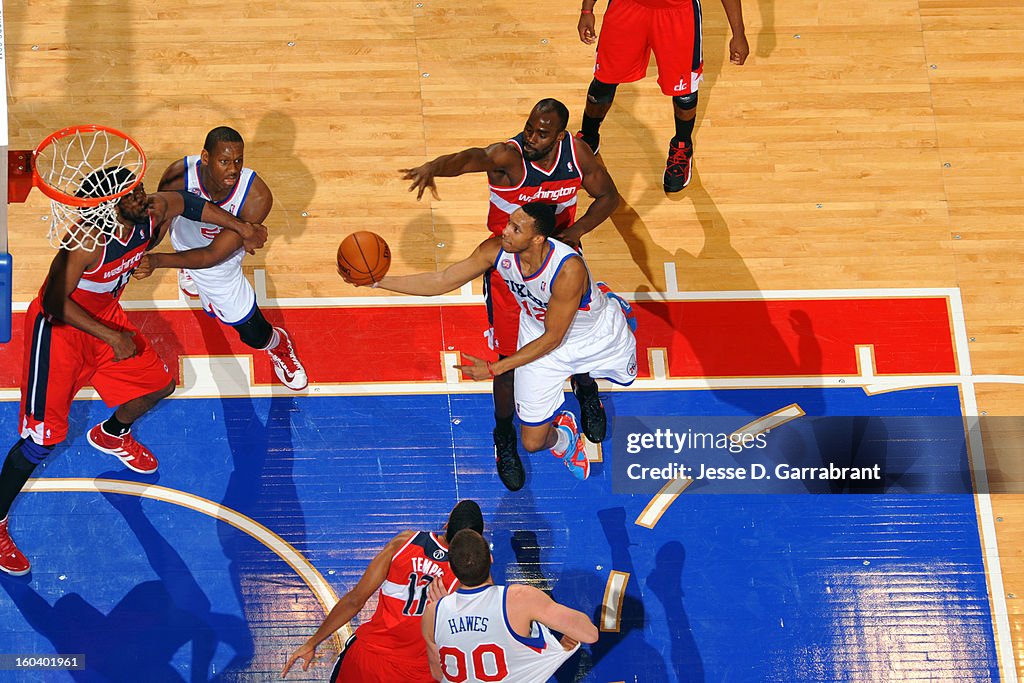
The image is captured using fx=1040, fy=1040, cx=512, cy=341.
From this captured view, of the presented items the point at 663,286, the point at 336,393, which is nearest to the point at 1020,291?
the point at 663,286

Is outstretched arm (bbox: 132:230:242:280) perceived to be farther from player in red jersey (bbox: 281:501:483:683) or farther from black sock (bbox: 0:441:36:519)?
player in red jersey (bbox: 281:501:483:683)

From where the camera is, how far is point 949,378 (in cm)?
707

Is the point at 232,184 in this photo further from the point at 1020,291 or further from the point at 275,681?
the point at 1020,291

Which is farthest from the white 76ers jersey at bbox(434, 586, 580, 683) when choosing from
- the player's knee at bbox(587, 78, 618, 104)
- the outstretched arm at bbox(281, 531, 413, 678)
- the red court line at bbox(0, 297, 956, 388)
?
the player's knee at bbox(587, 78, 618, 104)

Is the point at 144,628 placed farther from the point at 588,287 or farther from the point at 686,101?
the point at 686,101

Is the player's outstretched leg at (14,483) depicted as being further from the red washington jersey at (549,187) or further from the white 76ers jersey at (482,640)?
the red washington jersey at (549,187)

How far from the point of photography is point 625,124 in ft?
25.9

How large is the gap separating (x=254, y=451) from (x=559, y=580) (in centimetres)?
214

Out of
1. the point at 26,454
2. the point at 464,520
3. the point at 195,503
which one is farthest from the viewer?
the point at 195,503

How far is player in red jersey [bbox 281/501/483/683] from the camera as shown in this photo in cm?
545

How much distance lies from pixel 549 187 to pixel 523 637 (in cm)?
268

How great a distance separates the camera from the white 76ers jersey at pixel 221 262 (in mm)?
6266

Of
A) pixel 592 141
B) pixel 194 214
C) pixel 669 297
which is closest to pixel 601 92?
pixel 592 141

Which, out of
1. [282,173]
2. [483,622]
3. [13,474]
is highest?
[282,173]
